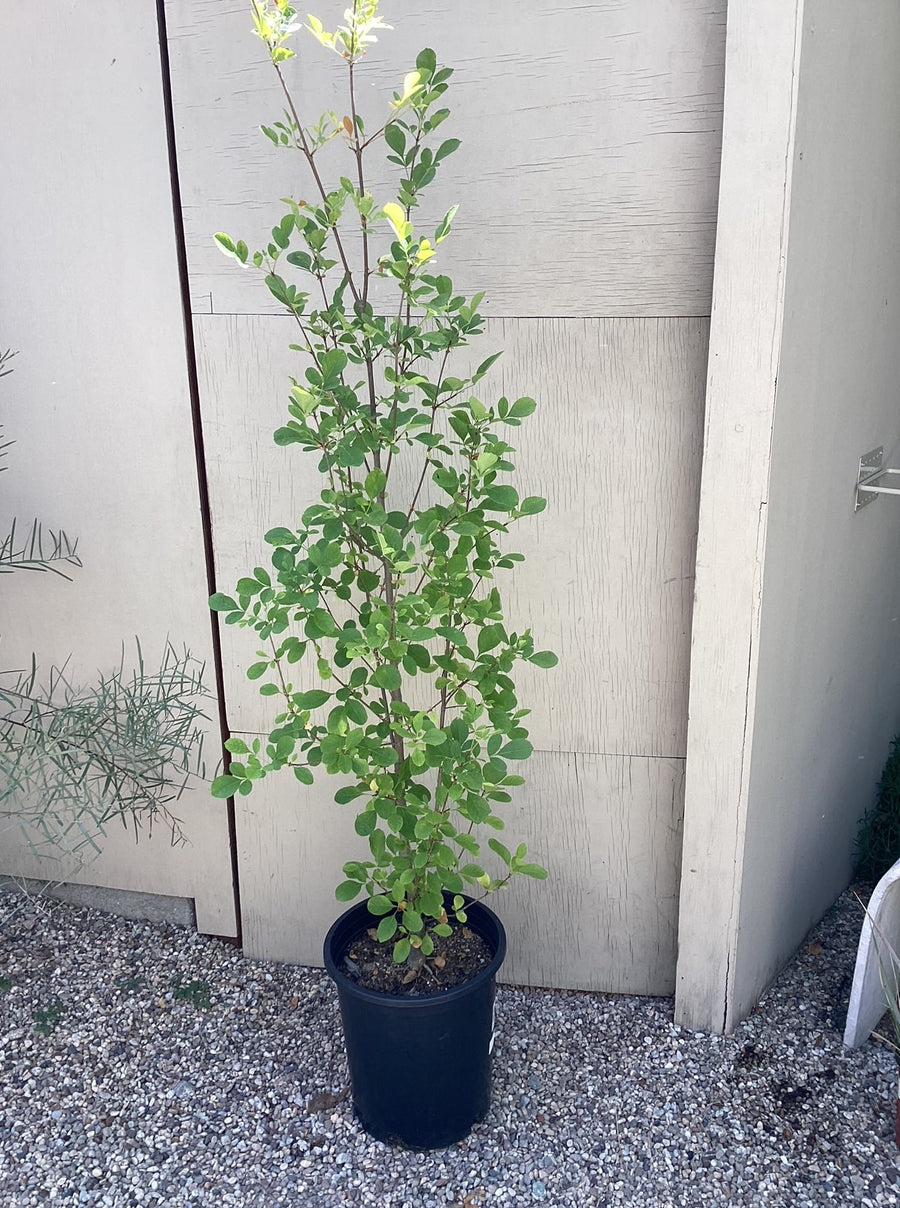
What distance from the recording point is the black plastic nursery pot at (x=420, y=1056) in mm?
1712

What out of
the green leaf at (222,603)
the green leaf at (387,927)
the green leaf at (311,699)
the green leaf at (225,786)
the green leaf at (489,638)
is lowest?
the green leaf at (387,927)

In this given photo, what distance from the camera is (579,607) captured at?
1.97 meters

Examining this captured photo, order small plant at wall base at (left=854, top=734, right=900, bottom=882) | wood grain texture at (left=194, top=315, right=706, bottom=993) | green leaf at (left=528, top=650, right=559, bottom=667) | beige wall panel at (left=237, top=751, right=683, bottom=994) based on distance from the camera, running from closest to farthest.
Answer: green leaf at (left=528, top=650, right=559, bottom=667)
wood grain texture at (left=194, top=315, right=706, bottom=993)
beige wall panel at (left=237, top=751, right=683, bottom=994)
small plant at wall base at (left=854, top=734, right=900, bottom=882)

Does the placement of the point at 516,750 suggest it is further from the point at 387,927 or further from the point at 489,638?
the point at 387,927

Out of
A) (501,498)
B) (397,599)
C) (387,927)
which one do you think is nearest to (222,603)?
(397,599)

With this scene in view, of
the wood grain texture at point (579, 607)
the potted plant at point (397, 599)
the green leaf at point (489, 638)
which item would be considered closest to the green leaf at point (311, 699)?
the potted plant at point (397, 599)

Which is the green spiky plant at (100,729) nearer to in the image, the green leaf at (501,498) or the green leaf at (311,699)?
the green leaf at (311,699)

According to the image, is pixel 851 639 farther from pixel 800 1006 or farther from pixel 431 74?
pixel 431 74

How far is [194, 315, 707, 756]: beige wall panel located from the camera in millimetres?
1839

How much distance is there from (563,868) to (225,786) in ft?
2.77

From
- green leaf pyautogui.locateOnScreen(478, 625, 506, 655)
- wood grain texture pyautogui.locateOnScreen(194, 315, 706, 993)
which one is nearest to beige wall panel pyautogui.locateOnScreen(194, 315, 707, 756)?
wood grain texture pyautogui.locateOnScreen(194, 315, 706, 993)

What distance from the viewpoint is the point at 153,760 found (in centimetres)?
215

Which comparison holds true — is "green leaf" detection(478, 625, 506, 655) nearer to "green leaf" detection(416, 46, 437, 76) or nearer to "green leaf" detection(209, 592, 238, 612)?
"green leaf" detection(209, 592, 238, 612)

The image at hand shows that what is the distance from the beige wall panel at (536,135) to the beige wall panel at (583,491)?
4.0 inches
